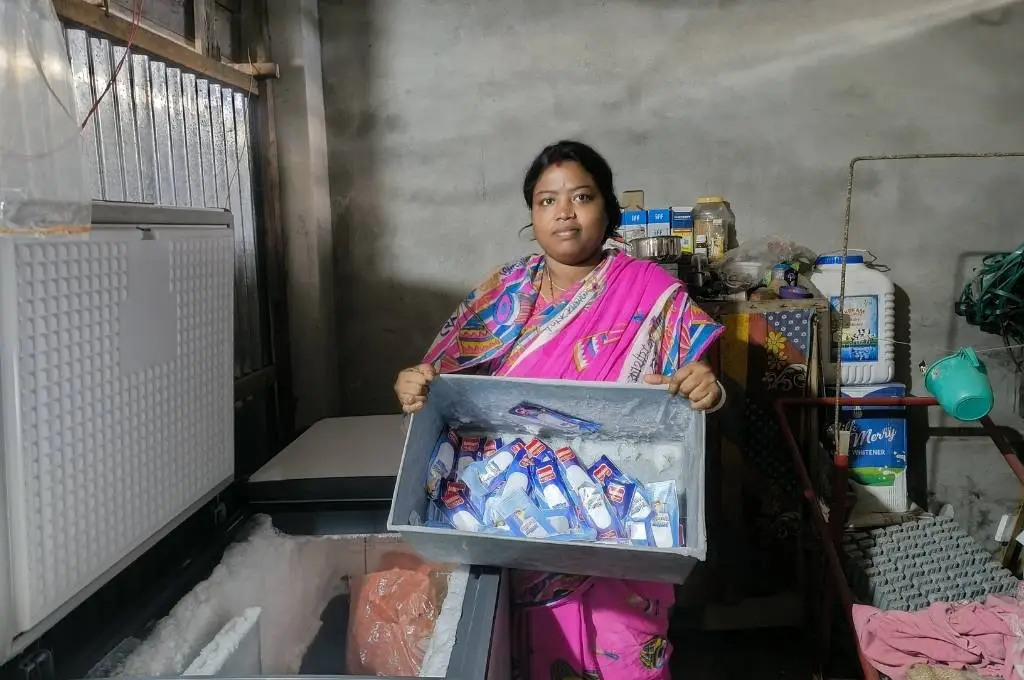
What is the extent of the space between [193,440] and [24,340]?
42 cm

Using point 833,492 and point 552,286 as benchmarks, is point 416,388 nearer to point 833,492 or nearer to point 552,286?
point 552,286

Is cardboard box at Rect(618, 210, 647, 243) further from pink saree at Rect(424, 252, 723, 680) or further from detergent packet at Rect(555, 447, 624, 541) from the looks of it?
detergent packet at Rect(555, 447, 624, 541)

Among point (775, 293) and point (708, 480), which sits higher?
point (775, 293)

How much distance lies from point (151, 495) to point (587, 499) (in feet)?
2.14

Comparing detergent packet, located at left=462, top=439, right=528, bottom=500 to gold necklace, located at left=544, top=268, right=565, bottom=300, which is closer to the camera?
detergent packet, located at left=462, top=439, right=528, bottom=500

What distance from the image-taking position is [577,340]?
131cm

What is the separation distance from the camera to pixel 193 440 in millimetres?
1156

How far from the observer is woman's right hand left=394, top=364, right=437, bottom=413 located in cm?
112

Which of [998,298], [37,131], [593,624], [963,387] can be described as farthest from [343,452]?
[998,298]

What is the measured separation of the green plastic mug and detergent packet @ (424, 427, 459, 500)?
1139 millimetres

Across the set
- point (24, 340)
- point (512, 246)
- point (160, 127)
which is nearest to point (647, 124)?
point (512, 246)

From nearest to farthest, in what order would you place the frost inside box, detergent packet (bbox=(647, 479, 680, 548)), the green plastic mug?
1. the frost inside box
2. detergent packet (bbox=(647, 479, 680, 548))
3. the green plastic mug

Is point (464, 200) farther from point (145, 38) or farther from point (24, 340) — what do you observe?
point (24, 340)

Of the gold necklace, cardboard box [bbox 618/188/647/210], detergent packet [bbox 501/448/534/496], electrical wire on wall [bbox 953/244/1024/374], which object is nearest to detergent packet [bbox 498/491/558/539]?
detergent packet [bbox 501/448/534/496]
